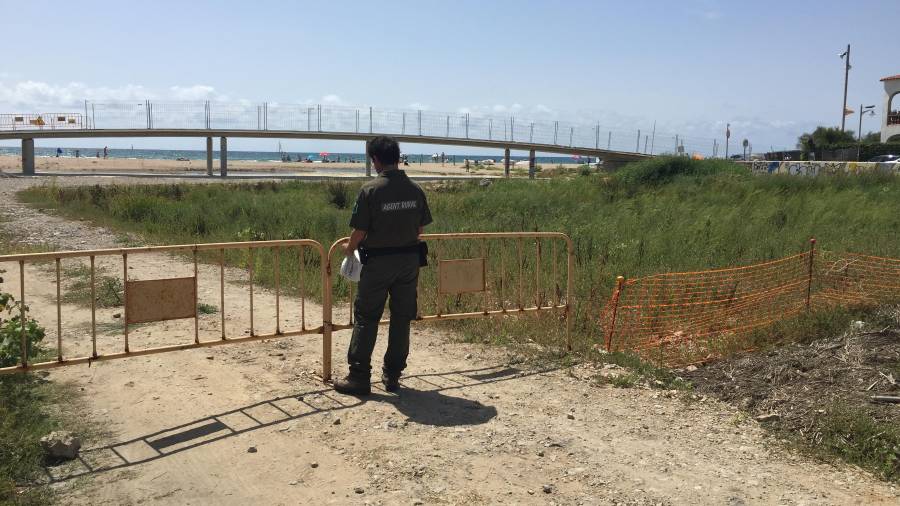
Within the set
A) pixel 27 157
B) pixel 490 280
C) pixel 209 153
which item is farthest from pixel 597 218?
pixel 27 157

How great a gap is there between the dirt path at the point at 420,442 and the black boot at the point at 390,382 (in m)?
0.10

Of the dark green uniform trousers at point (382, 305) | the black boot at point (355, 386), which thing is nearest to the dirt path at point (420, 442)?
the black boot at point (355, 386)

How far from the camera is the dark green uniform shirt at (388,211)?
543 centimetres

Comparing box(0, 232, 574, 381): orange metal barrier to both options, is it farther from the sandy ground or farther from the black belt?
the sandy ground

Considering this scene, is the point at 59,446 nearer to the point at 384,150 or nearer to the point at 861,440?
the point at 384,150

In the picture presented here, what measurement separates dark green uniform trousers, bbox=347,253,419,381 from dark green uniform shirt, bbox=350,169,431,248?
0.51ft

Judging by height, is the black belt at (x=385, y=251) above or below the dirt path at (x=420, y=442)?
above

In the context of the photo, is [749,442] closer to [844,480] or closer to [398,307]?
[844,480]

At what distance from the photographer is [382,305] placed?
568cm

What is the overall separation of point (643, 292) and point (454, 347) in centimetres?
310

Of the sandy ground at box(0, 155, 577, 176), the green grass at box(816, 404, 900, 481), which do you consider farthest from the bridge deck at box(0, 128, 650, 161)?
the green grass at box(816, 404, 900, 481)

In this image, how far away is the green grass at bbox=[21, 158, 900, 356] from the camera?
11.2 meters

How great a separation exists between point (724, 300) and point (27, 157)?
49.8m

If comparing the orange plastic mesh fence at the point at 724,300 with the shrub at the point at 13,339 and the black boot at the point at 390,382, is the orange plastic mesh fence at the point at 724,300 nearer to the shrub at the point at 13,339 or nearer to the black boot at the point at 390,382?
the black boot at the point at 390,382
